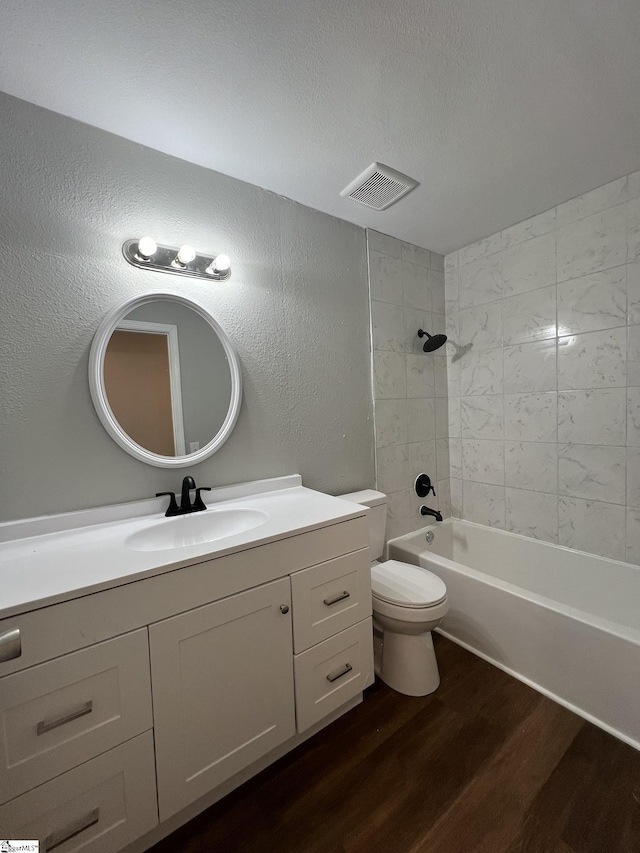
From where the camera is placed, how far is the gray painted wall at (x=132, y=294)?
1.14 metres

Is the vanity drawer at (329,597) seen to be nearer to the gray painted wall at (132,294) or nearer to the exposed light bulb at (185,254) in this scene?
the gray painted wall at (132,294)

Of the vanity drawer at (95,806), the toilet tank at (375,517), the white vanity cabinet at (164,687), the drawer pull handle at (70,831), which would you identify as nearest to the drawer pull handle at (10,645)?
the white vanity cabinet at (164,687)

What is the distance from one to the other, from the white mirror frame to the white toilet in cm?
77

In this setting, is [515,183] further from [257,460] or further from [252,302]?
[257,460]

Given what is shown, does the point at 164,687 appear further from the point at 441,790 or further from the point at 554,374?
the point at 554,374

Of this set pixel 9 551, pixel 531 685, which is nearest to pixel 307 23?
pixel 9 551

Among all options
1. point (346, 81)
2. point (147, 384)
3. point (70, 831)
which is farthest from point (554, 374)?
point (70, 831)

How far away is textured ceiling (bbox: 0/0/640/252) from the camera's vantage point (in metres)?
0.94

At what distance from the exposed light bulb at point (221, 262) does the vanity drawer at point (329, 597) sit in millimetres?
1279

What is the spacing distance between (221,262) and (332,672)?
1.70 metres

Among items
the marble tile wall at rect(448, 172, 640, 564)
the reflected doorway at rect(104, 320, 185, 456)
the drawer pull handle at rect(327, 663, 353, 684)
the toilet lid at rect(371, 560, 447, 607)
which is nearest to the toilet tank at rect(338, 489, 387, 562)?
the toilet lid at rect(371, 560, 447, 607)

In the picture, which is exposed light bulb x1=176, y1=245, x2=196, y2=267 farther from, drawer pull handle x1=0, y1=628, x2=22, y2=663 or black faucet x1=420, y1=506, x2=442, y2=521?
black faucet x1=420, y1=506, x2=442, y2=521

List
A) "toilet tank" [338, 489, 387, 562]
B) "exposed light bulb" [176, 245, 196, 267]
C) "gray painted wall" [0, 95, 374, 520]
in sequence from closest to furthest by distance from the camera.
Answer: "gray painted wall" [0, 95, 374, 520] → "exposed light bulb" [176, 245, 196, 267] → "toilet tank" [338, 489, 387, 562]

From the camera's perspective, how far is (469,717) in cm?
138
